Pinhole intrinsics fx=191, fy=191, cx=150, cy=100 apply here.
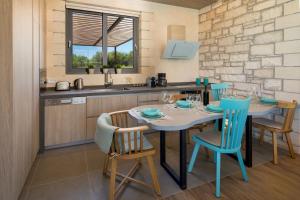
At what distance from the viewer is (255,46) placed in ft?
10.4

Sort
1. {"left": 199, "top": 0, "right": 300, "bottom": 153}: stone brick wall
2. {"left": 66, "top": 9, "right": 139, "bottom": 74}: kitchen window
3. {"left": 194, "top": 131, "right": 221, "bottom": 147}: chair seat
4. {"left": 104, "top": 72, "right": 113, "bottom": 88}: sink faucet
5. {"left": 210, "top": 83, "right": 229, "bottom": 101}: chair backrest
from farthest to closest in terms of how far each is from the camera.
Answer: {"left": 104, "top": 72, "right": 113, "bottom": 88}: sink faucet, {"left": 66, "top": 9, "right": 139, "bottom": 74}: kitchen window, {"left": 210, "top": 83, "right": 229, "bottom": 101}: chair backrest, {"left": 199, "top": 0, "right": 300, "bottom": 153}: stone brick wall, {"left": 194, "top": 131, "right": 221, "bottom": 147}: chair seat

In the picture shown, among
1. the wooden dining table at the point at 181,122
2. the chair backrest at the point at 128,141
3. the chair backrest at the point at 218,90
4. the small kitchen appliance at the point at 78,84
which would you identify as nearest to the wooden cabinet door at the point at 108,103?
the small kitchen appliance at the point at 78,84

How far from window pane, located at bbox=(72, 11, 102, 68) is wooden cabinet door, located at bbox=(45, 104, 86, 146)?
100 cm

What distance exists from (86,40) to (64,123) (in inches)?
63.1

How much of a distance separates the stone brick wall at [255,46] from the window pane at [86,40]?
2.35 metres

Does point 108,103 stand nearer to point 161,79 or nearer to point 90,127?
point 90,127

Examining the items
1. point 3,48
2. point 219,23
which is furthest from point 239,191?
point 219,23

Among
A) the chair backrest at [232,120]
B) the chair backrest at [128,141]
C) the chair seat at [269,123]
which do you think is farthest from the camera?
the chair seat at [269,123]

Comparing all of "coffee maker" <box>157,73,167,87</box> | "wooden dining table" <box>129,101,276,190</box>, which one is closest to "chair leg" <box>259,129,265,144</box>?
"wooden dining table" <box>129,101,276,190</box>

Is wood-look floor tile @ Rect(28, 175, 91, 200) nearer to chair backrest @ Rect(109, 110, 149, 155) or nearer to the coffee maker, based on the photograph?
chair backrest @ Rect(109, 110, 149, 155)

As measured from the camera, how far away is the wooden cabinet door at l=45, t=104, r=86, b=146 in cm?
266

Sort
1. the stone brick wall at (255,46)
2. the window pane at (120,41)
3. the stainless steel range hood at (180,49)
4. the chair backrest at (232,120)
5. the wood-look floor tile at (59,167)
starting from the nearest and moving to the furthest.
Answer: the chair backrest at (232,120) → the wood-look floor tile at (59,167) → the stone brick wall at (255,46) → the window pane at (120,41) → the stainless steel range hood at (180,49)

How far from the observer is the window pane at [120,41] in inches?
145

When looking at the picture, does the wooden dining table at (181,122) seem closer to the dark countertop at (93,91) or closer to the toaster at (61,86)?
the dark countertop at (93,91)
